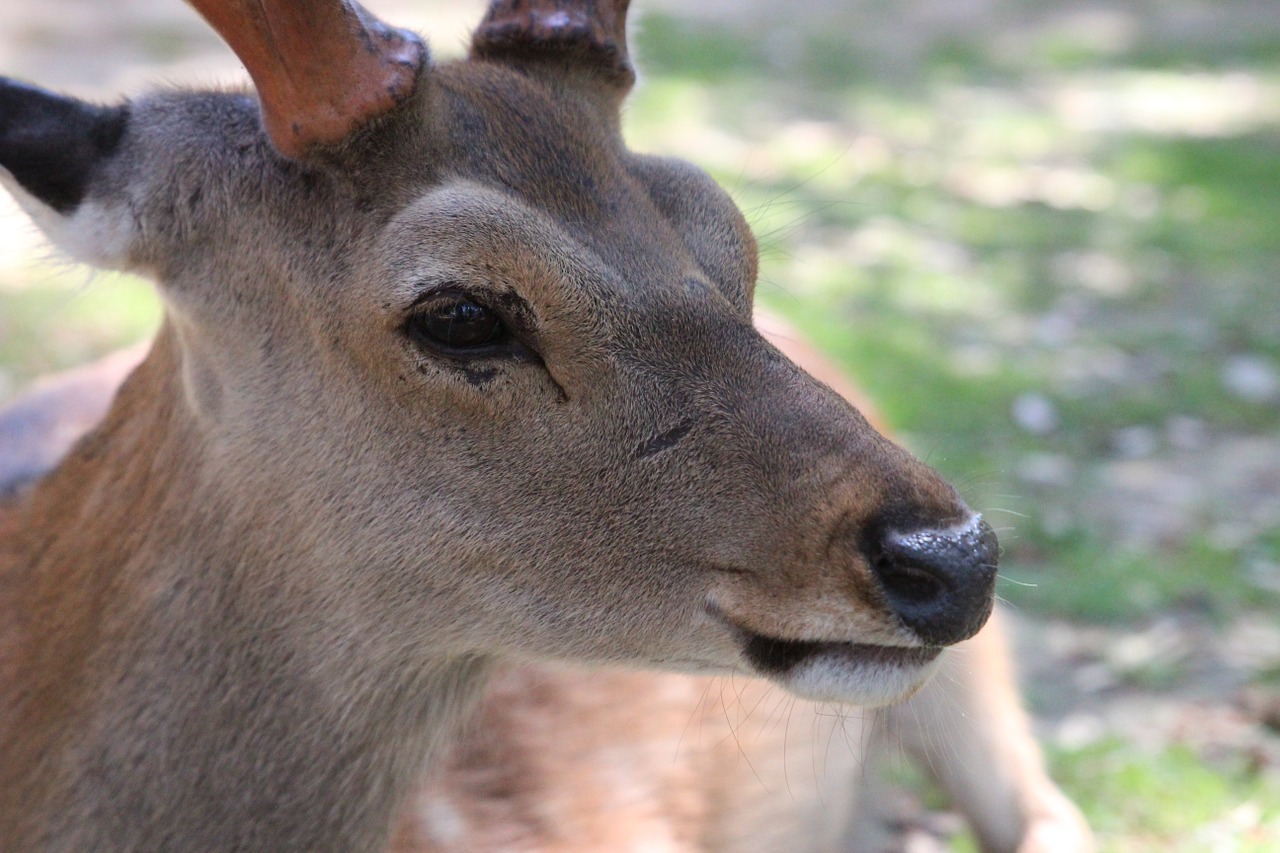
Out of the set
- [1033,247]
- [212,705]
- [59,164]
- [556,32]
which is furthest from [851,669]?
[1033,247]

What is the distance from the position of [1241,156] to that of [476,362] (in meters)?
9.63

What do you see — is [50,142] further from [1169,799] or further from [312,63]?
[1169,799]

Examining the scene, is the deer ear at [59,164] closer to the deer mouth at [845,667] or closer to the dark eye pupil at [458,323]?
the dark eye pupil at [458,323]

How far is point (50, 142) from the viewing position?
2639mm

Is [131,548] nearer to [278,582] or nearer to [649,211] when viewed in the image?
[278,582]

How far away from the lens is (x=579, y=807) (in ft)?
11.5

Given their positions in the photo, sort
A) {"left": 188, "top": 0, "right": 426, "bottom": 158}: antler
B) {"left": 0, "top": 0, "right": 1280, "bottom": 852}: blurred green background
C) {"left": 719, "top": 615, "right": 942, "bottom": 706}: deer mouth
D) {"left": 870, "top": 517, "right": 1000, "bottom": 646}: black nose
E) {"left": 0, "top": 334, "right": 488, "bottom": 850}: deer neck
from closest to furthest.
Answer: {"left": 870, "top": 517, "right": 1000, "bottom": 646}: black nose
{"left": 719, "top": 615, "right": 942, "bottom": 706}: deer mouth
{"left": 188, "top": 0, "right": 426, "bottom": 158}: antler
{"left": 0, "top": 334, "right": 488, "bottom": 850}: deer neck
{"left": 0, "top": 0, "right": 1280, "bottom": 852}: blurred green background

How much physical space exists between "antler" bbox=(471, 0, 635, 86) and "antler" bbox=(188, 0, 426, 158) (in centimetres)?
52

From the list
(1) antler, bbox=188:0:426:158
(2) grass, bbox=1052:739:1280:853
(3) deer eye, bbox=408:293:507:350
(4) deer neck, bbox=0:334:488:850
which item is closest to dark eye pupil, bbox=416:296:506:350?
(3) deer eye, bbox=408:293:507:350

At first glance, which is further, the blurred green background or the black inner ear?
the blurred green background

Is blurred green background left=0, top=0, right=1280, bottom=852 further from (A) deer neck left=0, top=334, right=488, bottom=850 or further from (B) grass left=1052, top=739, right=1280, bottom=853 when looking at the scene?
(A) deer neck left=0, top=334, right=488, bottom=850

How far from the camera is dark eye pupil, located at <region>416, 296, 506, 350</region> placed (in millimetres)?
2527

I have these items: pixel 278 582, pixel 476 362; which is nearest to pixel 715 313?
pixel 476 362

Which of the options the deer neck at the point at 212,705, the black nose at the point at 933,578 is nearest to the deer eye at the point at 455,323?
the deer neck at the point at 212,705
